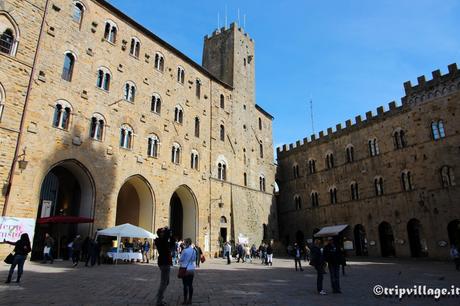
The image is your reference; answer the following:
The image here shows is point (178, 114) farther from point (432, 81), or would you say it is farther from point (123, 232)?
point (432, 81)

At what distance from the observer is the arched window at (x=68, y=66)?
19469 millimetres

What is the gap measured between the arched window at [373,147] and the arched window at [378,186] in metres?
A: 2.33

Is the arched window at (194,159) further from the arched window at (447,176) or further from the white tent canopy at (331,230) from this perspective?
the arched window at (447,176)

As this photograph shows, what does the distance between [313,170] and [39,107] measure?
26190 millimetres

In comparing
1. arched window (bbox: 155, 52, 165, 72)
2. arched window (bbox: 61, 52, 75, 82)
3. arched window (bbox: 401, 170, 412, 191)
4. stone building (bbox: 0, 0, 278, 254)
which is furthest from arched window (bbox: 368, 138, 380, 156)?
arched window (bbox: 61, 52, 75, 82)

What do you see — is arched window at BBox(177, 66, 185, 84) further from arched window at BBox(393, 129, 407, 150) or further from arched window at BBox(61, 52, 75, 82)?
arched window at BBox(393, 129, 407, 150)

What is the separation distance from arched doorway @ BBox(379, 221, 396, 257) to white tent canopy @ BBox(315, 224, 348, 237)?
311 centimetres

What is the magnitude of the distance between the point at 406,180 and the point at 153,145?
→ 20.7 meters

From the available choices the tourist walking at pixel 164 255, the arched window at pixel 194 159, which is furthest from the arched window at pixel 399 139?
the tourist walking at pixel 164 255

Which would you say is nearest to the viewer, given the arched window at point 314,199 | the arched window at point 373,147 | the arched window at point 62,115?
the arched window at point 62,115

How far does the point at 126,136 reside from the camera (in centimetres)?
2202

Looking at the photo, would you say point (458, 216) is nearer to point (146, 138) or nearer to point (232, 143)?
point (232, 143)

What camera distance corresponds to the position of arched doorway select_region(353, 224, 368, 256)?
28.9 meters

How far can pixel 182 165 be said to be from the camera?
84.0 feet
